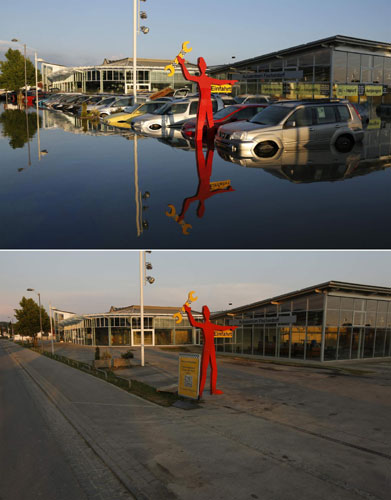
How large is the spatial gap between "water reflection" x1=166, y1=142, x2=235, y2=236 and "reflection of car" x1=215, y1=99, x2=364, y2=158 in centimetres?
163

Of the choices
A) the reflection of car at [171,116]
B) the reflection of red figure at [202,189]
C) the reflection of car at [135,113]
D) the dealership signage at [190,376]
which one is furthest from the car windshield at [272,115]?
the reflection of car at [135,113]

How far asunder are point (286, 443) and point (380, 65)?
168 feet

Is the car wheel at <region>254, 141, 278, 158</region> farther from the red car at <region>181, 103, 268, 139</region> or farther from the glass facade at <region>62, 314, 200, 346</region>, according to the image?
the glass facade at <region>62, 314, 200, 346</region>

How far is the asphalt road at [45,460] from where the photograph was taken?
6.04 meters

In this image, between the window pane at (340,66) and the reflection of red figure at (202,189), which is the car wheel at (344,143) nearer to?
the reflection of red figure at (202,189)

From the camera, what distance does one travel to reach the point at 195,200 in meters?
11.2

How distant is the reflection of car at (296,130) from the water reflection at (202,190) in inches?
64.3

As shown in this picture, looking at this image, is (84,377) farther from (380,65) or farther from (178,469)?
(380,65)

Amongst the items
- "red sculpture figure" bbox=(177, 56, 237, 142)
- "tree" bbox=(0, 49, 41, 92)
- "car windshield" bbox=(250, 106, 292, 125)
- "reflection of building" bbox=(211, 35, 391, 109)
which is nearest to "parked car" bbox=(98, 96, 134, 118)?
"reflection of building" bbox=(211, 35, 391, 109)

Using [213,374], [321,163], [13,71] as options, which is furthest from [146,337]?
[13,71]

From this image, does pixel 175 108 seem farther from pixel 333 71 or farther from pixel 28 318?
pixel 28 318

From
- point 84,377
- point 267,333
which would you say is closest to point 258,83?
point 267,333

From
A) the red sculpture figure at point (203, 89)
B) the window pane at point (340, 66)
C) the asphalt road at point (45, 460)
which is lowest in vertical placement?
the asphalt road at point (45, 460)

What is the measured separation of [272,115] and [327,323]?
12.6m
